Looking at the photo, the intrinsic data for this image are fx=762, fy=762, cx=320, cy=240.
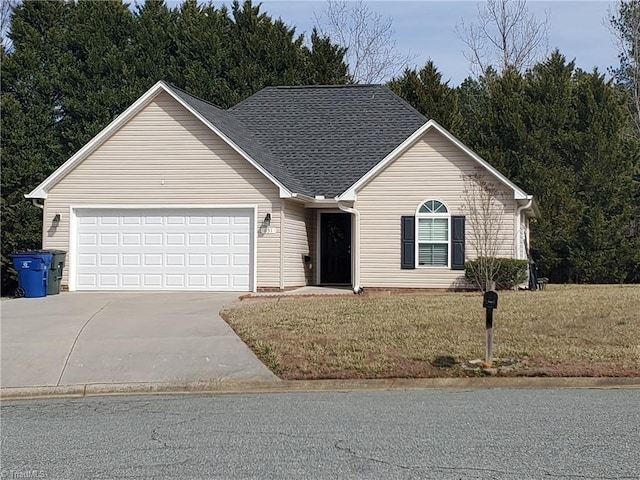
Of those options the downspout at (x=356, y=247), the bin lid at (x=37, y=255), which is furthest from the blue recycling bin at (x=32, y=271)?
the downspout at (x=356, y=247)

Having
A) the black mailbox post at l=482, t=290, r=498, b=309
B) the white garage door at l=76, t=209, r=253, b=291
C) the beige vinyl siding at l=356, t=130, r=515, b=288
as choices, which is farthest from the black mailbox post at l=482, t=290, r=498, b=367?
the white garage door at l=76, t=209, r=253, b=291

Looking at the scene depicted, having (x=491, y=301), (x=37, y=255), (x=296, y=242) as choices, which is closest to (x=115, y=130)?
(x=37, y=255)

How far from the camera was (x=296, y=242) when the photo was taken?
832 inches

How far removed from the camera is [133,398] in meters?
10.4

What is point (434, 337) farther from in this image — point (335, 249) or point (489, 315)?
point (335, 249)

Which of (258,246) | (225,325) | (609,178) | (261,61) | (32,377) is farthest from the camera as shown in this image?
(261,61)

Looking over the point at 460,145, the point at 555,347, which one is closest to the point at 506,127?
the point at 460,145

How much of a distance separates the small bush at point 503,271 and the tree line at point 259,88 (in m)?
6.78

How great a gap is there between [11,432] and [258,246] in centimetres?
1195

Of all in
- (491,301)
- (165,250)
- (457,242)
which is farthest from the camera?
(457,242)

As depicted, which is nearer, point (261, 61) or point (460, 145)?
point (460, 145)

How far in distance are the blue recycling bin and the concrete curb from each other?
28.1ft

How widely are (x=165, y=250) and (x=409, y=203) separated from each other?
660 cm

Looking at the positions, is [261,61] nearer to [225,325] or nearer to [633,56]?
[633,56]
